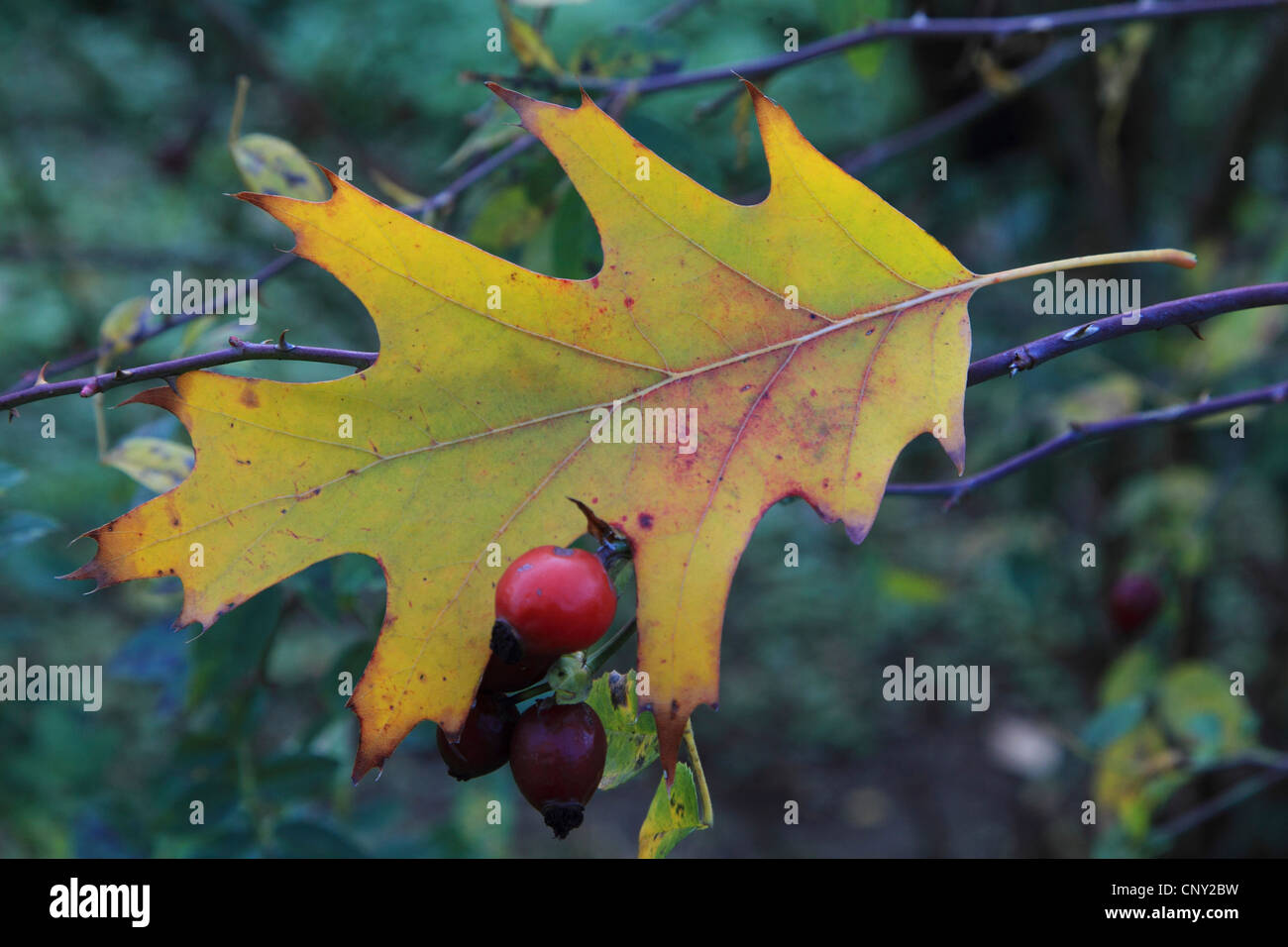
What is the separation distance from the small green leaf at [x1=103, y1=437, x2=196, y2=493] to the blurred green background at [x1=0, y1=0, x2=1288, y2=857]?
7 centimetres

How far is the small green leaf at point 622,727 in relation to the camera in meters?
0.65

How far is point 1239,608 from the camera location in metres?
4.45

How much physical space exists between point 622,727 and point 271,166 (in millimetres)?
795

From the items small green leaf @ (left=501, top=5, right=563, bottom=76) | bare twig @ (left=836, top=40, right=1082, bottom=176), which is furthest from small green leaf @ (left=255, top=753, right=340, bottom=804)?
bare twig @ (left=836, top=40, right=1082, bottom=176)

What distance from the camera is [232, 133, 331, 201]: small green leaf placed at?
1.09 m

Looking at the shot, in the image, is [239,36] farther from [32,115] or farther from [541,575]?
[541,575]

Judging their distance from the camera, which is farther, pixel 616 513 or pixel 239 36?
pixel 239 36

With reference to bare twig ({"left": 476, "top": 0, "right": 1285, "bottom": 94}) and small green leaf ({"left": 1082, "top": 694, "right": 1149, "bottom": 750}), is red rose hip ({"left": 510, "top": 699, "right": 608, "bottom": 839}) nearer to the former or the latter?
bare twig ({"left": 476, "top": 0, "right": 1285, "bottom": 94})

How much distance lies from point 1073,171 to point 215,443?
2.42m

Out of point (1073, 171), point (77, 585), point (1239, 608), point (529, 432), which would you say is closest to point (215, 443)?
point (529, 432)

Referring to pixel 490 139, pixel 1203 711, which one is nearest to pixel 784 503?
pixel 490 139

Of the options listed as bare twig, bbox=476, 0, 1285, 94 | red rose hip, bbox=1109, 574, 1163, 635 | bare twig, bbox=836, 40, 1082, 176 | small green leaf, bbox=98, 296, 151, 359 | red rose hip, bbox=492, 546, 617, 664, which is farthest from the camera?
red rose hip, bbox=1109, 574, 1163, 635

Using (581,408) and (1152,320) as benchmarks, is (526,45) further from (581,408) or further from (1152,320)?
(1152,320)

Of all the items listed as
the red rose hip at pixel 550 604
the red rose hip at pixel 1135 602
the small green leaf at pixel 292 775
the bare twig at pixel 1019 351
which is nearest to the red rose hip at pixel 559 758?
the red rose hip at pixel 550 604
